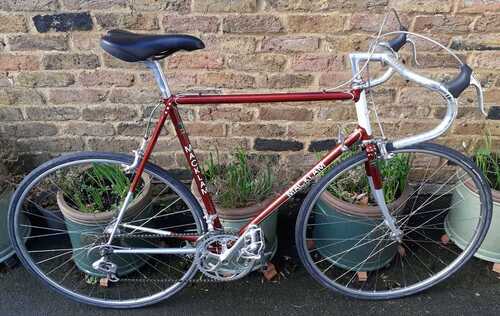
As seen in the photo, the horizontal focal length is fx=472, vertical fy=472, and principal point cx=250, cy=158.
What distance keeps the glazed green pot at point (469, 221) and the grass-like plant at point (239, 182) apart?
117cm

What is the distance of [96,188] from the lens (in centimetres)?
283

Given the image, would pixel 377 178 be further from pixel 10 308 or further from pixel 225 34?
pixel 10 308

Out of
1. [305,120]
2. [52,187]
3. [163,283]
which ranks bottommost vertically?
[163,283]

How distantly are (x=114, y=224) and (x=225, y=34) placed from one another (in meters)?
1.23

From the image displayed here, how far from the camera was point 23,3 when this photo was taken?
2.63 metres

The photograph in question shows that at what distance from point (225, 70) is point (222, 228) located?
3.15ft

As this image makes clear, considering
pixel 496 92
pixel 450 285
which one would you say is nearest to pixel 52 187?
pixel 450 285

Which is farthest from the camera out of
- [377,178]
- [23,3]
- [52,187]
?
[52,187]

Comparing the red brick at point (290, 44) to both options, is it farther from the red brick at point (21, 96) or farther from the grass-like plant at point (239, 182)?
the red brick at point (21, 96)

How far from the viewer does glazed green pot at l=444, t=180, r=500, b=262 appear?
279 centimetres

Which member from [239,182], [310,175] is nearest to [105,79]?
[239,182]

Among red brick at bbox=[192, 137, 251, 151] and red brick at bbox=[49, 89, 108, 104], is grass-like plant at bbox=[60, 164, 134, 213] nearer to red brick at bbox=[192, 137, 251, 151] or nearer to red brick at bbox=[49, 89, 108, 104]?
red brick at bbox=[49, 89, 108, 104]

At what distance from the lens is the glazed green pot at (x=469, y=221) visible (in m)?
2.79

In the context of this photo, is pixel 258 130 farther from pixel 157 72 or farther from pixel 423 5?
pixel 423 5
